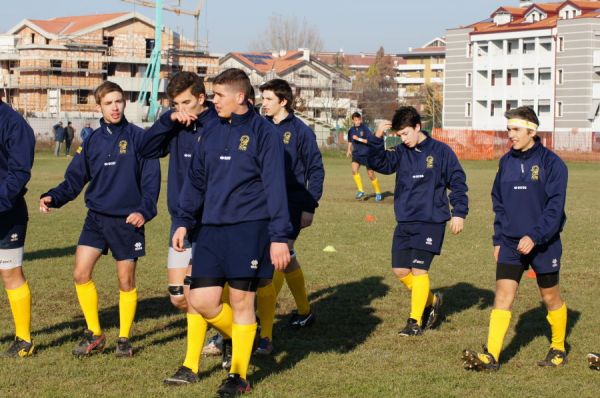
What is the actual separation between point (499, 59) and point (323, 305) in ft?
259

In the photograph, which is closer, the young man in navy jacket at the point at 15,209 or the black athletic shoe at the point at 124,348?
the young man in navy jacket at the point at 15,209

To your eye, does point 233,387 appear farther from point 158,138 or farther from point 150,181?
point 150,181

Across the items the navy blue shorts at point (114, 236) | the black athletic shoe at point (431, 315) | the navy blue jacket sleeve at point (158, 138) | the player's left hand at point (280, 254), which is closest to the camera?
the player's left hand at point (280, 254)

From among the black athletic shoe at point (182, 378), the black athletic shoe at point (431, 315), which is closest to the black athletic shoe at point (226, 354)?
the black athletic shoe at point (182, 378)

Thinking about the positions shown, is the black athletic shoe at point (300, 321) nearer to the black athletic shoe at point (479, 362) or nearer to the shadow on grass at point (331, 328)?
the shadow on grass at point (331, 328)

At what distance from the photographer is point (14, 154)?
7309 millimetres

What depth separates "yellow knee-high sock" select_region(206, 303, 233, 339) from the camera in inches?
258

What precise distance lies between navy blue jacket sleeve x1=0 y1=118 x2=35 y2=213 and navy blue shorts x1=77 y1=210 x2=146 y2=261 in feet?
2.16

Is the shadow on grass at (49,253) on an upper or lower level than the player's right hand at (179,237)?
lower

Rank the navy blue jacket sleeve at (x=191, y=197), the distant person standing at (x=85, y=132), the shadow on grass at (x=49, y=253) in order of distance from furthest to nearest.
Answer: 1. the shadow on grass at (x=49, y=253)
2. the distant person standing at (x=85, y=132)
3. the navy blue jacket sleeve at (x=191, y=197)

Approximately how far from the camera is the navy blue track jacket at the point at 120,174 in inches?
303

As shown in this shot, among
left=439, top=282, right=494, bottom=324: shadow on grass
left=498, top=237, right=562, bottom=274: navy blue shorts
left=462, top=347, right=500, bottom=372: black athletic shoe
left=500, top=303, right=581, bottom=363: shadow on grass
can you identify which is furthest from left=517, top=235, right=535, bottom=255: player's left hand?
left=439, top=282, right=494, bottom=324: shadow on grass

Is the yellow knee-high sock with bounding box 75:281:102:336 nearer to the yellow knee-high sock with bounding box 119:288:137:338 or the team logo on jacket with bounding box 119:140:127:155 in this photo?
the yellow knee-high sock with bounding box 119:288:137:338

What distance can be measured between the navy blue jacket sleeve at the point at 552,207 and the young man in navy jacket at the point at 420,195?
5.09 feet
